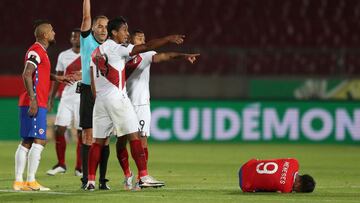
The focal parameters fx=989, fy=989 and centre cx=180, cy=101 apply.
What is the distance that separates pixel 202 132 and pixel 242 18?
30.8ft

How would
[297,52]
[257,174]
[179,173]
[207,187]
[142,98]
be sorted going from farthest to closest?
[297,52] < [179,173] < [142,98] < [207,187] < [257,174]

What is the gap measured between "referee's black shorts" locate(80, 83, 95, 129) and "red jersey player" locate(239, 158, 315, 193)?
2.16 meters

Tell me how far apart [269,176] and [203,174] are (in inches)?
142

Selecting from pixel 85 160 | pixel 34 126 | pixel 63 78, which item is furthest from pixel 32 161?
pixel 63 78

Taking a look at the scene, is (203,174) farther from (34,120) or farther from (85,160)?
(34,120)

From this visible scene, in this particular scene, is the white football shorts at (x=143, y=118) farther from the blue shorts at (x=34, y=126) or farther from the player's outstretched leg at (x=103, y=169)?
the blue shorts at (x=34, y=126)

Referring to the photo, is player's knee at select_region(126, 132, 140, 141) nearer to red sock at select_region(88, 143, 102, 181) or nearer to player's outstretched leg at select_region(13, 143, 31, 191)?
red sock at select_region(88, 143, 102, 181)

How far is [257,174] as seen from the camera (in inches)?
438

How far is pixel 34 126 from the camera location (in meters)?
11.6

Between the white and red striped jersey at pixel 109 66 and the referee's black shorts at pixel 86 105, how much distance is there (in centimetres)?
63

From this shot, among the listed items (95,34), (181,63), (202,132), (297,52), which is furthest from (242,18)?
(95,34)

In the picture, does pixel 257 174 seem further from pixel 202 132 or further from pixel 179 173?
pixel 202 132

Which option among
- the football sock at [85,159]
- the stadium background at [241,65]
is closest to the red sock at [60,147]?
the football sock at [85,159]

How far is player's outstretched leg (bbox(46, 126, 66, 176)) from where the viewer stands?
14859 millimetres
